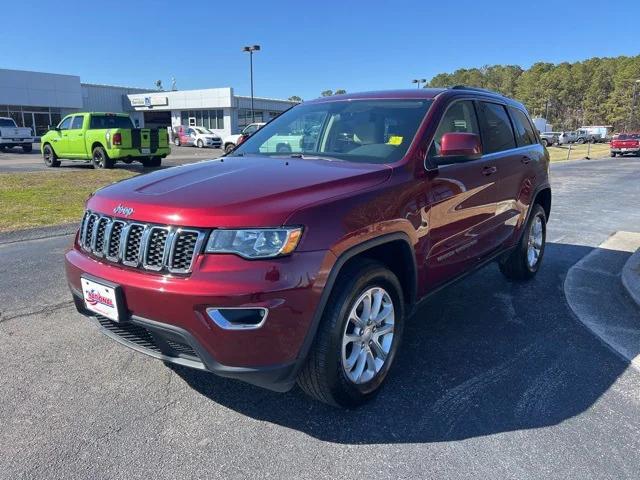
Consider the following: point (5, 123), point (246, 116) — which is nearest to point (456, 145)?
point (5, 123)

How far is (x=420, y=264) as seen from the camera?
10.7ft

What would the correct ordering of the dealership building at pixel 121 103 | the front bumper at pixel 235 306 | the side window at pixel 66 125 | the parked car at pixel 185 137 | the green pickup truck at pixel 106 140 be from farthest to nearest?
the dealership building at pixel 121 103, the parked car at pixel 185 137, the side window at pixel 66 125, the green pickup truck at pixel 106 140, the front bumper at pixel 235 306

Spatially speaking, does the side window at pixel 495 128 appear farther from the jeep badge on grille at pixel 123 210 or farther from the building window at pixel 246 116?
the building window at pixel 246 116

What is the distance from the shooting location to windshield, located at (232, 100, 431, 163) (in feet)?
11.4

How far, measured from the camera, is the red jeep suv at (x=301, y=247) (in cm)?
236

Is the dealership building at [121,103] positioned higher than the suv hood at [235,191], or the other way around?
the dealership building at [121,103]

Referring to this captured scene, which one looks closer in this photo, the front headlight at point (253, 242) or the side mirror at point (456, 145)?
the front headlight at point (253, 242)

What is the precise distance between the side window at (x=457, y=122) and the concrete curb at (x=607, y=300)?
1.94 meters

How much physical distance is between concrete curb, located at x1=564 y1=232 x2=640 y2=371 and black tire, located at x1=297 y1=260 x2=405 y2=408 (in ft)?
6.91

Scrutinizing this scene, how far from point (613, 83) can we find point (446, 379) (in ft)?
393

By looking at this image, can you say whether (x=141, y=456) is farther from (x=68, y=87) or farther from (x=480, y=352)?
(x=68, y=87)

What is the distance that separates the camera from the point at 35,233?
745 cm

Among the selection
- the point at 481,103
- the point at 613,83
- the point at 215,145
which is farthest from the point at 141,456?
the point at 613,83

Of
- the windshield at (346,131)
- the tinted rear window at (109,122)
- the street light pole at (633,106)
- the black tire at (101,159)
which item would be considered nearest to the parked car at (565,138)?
the street light pole at (633,106)
